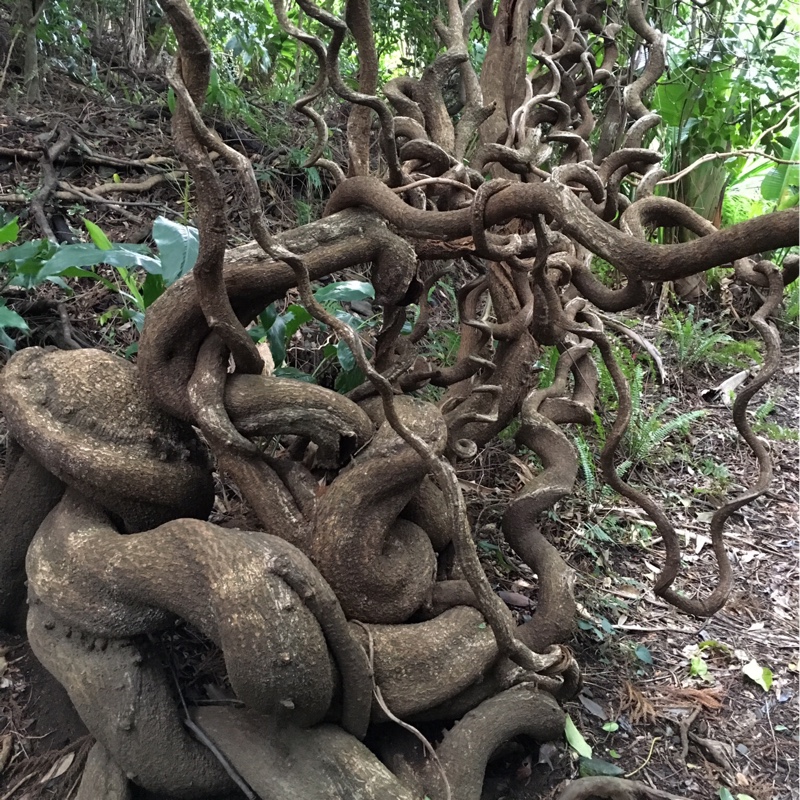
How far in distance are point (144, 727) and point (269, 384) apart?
77cm

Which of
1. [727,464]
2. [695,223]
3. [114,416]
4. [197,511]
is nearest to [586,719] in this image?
[197,511]

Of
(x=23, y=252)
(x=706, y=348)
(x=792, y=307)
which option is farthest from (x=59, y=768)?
(x=792, y=307)

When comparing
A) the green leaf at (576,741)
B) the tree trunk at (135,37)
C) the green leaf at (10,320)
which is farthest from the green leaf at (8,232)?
the tree trunk at (135,37)

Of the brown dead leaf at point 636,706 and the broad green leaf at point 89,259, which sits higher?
the broad green leaf at point 89,259

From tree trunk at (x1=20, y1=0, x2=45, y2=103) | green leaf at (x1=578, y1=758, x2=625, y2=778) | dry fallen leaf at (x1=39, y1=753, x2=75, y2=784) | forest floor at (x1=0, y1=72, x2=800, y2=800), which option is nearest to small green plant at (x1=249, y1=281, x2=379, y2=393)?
forest floor at (x1=0, y1=72, x2=800, y2=800)

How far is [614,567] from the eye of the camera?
7.84 feet

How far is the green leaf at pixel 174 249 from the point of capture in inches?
80.9

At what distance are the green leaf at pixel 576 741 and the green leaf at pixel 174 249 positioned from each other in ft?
5.61

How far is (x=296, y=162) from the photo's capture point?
3.64m

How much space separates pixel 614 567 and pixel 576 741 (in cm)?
92

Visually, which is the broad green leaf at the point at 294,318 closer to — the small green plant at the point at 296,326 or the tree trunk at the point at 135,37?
the small green plant at the point at 296,326

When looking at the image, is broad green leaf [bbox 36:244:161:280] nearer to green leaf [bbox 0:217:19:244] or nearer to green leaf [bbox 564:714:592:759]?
green leaf [bbox 0:217:19:244]

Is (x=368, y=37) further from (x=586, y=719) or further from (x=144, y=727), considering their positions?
(x=586, y=719)

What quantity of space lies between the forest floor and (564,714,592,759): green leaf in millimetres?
27
